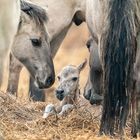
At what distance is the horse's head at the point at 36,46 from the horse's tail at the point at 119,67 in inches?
92.6

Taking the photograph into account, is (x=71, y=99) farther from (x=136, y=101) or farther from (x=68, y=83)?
(x=136, y=101)

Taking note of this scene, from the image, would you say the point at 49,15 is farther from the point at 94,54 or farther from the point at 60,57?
the point at 60,57

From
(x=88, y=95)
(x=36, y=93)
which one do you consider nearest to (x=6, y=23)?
(x=88, y=95)

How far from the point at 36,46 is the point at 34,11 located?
1.46ft

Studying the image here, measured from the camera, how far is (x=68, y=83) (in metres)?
9.98

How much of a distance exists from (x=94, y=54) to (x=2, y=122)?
2.03m

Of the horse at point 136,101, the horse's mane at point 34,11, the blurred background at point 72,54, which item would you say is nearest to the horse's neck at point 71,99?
the horse's mane at point 34,11

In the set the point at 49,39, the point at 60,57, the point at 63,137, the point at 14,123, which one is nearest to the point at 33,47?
the point at 49,39

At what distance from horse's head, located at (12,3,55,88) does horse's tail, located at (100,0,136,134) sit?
2.35m

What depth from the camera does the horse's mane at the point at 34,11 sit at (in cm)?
974

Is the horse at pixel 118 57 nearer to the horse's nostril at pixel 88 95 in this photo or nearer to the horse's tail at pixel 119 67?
the horse's tail at pixel 119 67

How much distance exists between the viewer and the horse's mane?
9742mm

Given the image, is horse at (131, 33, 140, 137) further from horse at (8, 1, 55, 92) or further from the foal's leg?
horse at (8, 1, 55, 92)

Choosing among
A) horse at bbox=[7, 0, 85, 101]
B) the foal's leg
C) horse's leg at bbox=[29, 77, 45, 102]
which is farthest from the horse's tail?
horse's leg at bbox=[29, 77, 45, 102]
